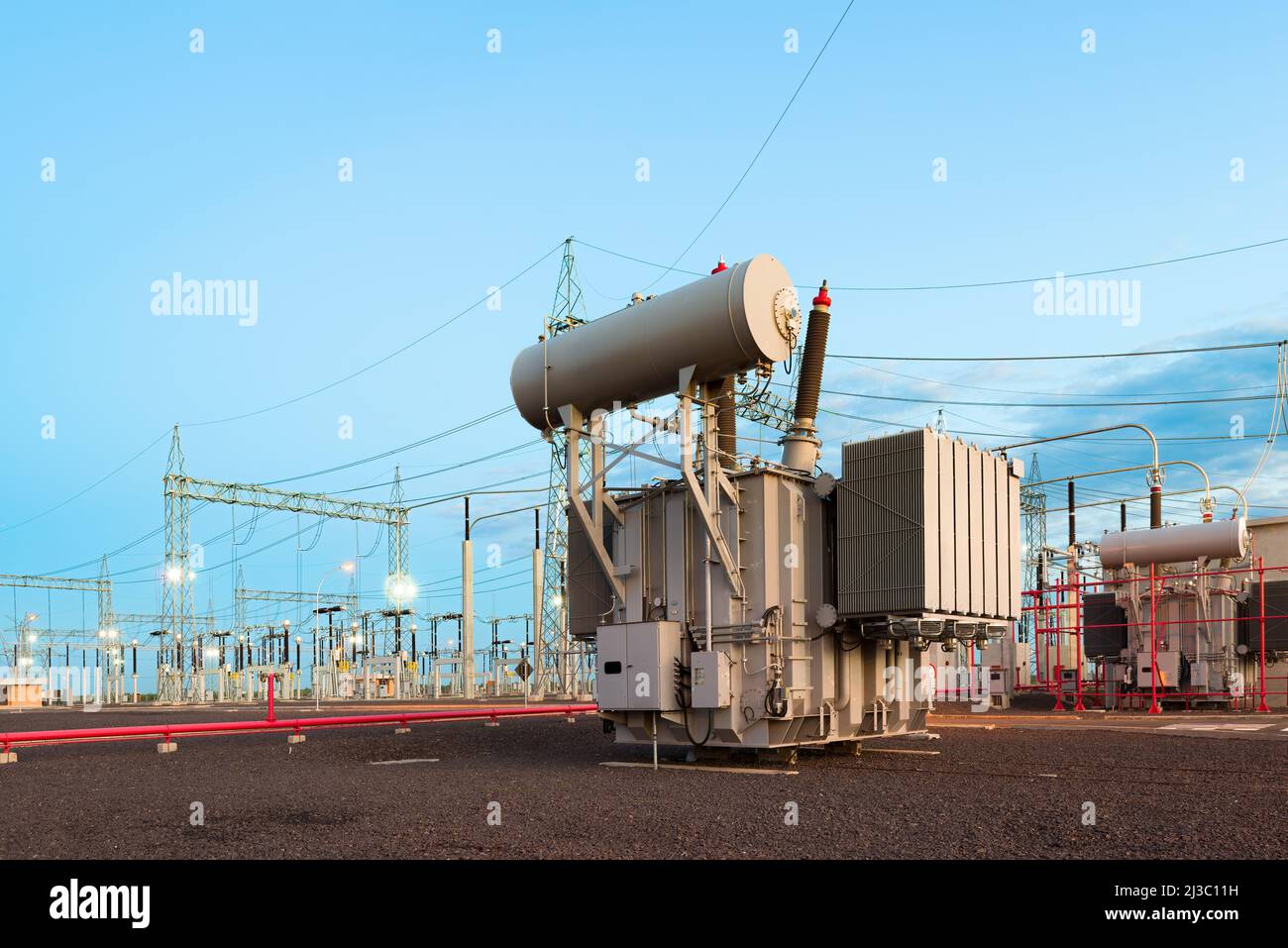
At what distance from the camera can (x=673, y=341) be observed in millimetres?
14719

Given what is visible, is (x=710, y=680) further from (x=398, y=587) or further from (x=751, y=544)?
(x=398, y=587)

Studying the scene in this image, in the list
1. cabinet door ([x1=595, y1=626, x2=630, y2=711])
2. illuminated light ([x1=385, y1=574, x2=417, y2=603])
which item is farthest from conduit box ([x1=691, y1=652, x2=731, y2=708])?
illuminated light ([x1=385, y1=574, x2=417, y2=603])

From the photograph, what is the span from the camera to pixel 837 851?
7.66 m

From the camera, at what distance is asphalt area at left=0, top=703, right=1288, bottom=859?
8.10 m

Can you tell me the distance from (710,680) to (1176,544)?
23947 mm

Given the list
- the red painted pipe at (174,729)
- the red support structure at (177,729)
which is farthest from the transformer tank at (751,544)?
the red support structure at (177,729)

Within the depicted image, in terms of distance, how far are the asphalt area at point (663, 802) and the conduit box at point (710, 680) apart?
2.94 ft

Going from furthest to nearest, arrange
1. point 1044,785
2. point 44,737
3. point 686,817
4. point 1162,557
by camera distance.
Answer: point 1162,557
point 44,737
point 1044,785
point 686,817

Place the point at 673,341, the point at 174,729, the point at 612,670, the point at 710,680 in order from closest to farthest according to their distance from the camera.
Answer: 1. the point at 710,680
2. the point at 673,341
3. the point at 612,670
4. the point at 174,729

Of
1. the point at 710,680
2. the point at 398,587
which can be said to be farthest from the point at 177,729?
the point at 398,587

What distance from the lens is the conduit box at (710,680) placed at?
14.2 metres

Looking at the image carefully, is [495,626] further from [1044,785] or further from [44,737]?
[1044,785]
